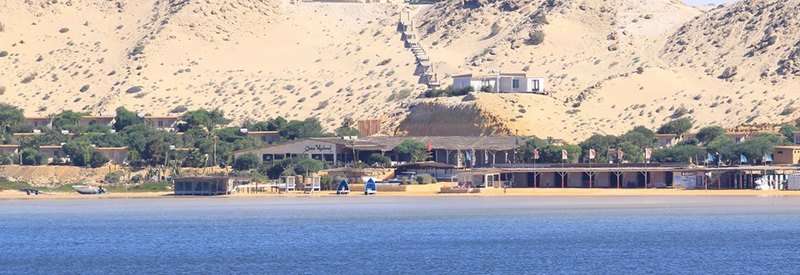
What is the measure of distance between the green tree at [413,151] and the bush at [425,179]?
533cm

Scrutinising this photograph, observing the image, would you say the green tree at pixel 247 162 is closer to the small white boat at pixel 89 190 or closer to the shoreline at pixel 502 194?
the shoreline at pixel 502 194

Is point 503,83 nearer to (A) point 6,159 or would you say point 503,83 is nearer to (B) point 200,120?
(B) point 200,120

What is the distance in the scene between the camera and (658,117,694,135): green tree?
138 meters

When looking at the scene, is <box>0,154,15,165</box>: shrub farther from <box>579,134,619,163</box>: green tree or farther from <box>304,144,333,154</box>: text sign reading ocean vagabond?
<box>579,134,619,163</box>: green tree

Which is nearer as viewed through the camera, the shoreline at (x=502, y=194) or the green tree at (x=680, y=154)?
the shoreline at (x=502, y=194)

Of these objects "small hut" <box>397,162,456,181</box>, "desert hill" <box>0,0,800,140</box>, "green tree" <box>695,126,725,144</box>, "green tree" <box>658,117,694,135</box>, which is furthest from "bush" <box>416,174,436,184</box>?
"green tree" <box>658,117,694,135</box>

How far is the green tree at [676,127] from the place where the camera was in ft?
452

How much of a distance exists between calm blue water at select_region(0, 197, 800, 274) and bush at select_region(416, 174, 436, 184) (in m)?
10.0

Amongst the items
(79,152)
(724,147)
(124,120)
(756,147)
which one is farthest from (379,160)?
(124,120)

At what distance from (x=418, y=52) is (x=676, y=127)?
41.1 meters

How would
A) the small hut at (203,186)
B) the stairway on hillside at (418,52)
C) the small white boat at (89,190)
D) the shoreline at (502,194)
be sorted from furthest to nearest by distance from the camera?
the stairway on hillside at (418,52) < the small white boat at (89,190) < the small hut at (203,186) < the shoreline at (502,194)

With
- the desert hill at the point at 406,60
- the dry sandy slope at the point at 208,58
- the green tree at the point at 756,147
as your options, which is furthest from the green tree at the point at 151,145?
the green tree at the point at 756,147

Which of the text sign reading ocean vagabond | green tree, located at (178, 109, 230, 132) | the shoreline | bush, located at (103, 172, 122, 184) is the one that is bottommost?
the shoreline

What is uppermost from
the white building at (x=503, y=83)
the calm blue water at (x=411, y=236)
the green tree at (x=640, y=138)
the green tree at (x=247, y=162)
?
→ the white building at (x=503, y=83)
